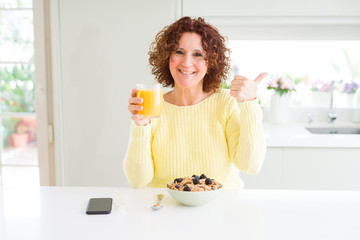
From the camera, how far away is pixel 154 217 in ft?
4.14

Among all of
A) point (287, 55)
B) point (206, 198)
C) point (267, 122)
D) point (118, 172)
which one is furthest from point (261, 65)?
point (206, 198)

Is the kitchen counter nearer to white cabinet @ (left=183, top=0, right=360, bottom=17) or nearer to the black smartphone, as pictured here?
white cabinet @ (left=183, top=0, right=360, bottom=17)

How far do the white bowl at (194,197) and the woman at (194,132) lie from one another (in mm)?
360

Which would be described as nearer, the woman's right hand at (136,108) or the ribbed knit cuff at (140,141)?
the woman's right hand at (136,108)

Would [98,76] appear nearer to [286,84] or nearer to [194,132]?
[194,132]

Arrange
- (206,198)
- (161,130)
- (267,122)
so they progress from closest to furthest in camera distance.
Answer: (206,198), (161,130), (267,122)

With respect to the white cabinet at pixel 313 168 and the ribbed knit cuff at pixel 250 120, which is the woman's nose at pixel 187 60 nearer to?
the ribbed knit cuff at pixel 250 120

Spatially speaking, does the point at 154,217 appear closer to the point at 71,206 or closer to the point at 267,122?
the point at 71,206

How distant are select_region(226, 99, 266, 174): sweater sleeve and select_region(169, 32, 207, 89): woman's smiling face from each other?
0.82 ft

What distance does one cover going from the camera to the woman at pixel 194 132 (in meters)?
1.65

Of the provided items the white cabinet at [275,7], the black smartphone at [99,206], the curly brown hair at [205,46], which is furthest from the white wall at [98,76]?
the black smartphone at [99,206]

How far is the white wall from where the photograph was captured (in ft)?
8.75

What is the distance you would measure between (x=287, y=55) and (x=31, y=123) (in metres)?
2.16

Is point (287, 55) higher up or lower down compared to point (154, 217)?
higher up
